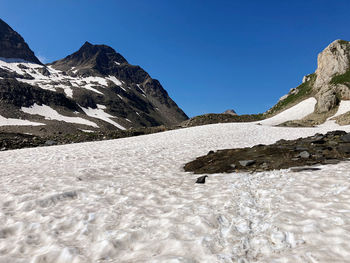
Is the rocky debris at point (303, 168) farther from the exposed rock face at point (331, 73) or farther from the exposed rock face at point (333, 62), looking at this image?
the exposed rock face at point (333, 62)

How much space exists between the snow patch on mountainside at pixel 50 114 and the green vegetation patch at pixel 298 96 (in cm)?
9047

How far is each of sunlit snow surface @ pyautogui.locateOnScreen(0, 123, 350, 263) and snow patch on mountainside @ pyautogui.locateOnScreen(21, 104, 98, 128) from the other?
11080 centimetres

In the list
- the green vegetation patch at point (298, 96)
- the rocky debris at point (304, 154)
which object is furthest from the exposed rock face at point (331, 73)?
the rocky debris at point (304, 154)

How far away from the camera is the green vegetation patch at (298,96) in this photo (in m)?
59.1

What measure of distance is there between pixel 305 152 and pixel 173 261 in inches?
421

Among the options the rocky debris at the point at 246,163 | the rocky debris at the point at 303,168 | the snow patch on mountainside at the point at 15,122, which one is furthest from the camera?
the snow patch on mountainside at the point at 15,122

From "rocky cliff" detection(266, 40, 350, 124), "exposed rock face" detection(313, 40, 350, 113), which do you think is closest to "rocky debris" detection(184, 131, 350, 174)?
"rocky cliff" detection(266, 40, 350, 124)

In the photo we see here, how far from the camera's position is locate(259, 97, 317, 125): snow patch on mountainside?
4769 cm

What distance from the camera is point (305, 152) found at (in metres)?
11.2

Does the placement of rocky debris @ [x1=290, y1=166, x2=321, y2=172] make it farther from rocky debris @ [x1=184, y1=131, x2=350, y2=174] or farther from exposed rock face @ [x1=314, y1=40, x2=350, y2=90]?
exposed rock face @ [x1=314, y1=40, x2=350, y2=90]

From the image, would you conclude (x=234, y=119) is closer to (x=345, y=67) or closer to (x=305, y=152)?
(x=345, y=67)

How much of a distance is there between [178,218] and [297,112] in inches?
2151

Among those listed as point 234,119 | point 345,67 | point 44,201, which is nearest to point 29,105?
point 234,119

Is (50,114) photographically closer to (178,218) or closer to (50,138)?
(50,138)
